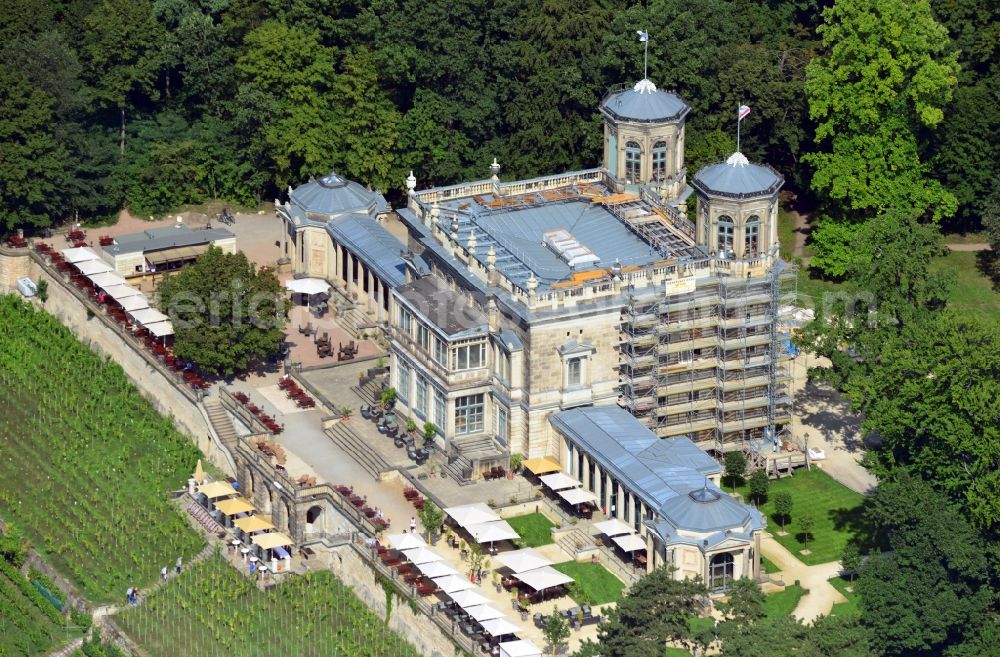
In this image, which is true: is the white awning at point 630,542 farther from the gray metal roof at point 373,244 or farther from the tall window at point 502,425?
the gray metal roof at point 373,244

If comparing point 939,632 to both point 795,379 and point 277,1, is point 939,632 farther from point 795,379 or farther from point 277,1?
point 277,1

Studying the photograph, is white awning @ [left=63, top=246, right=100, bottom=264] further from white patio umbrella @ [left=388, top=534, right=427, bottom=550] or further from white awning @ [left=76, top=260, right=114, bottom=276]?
white patio umbrella @ [left=388, top=534, right=427, bottom=550]

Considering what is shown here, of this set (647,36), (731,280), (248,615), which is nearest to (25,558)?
(248,615)

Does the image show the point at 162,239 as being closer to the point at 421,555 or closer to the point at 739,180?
the point at 421,555

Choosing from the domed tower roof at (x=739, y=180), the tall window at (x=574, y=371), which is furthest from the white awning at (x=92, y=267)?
the domed tower roof at (x=739, y=180)

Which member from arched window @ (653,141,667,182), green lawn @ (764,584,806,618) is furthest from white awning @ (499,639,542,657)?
arched window @ (653,141,667,182)

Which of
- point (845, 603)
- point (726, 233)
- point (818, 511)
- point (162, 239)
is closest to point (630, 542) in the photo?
point (845, 603)
